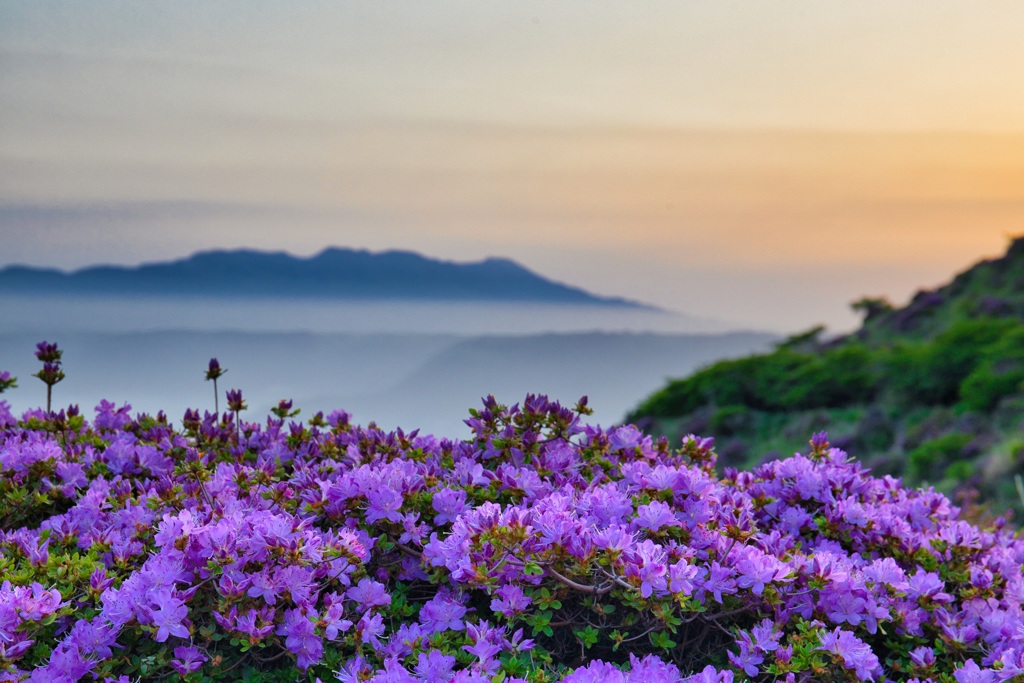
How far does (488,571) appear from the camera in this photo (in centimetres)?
305

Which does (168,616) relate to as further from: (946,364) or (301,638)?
(946,364)

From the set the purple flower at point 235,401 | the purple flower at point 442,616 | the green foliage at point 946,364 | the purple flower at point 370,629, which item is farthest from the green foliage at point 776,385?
the purple flower at point 370,629

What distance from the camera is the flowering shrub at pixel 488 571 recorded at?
3.01 m

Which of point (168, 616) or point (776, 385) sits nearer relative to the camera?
point (168, 616)

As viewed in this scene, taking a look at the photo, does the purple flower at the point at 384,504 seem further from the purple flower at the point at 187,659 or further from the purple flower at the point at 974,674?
the purple flower at the point at 974,674

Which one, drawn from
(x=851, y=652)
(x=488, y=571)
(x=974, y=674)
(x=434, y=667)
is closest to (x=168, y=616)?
(x=434, y=667)

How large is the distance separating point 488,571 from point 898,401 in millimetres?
16320

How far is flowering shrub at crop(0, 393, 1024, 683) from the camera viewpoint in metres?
3.01

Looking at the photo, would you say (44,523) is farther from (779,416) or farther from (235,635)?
(779,416)

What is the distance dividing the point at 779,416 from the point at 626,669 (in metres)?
16.2

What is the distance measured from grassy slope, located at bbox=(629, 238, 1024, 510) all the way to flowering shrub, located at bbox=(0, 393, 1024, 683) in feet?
31.3

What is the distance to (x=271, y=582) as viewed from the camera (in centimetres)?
302

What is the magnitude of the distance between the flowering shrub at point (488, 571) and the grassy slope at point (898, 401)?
9.56 meters

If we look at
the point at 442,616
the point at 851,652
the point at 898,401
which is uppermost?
the point at 442,616
